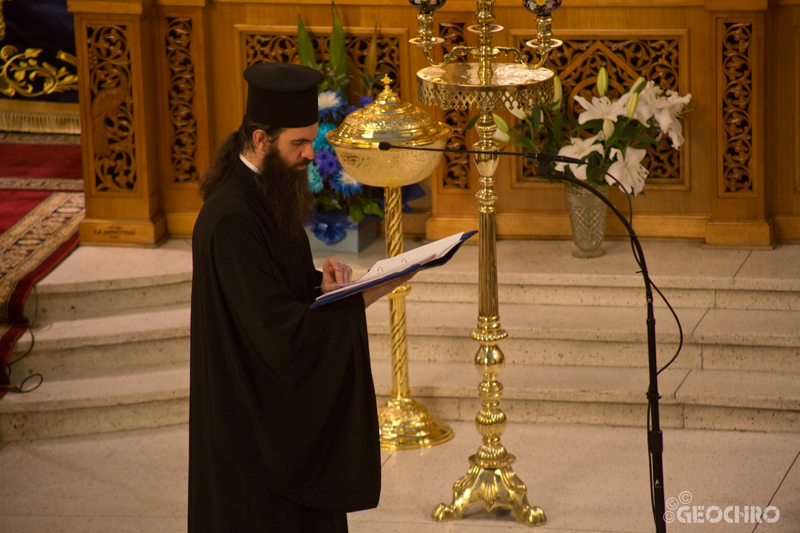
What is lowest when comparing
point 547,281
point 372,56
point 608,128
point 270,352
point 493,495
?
point 493,495

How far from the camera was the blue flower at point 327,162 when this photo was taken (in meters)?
5.64

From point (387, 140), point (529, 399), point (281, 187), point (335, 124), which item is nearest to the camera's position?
point (281, 187)

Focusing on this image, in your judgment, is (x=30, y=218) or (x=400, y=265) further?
(x=30, y=218)

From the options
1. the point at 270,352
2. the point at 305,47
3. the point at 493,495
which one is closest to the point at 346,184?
the point at 305,47

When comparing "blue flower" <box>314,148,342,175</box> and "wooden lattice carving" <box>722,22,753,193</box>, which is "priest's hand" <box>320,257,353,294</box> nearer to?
"blue flower" <box>314,148,342,175</box>

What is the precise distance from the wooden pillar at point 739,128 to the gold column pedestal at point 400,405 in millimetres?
2023

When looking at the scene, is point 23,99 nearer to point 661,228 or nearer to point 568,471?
point 661,228

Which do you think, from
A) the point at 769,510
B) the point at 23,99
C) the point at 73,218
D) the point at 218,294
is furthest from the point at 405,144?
the point at 23,99

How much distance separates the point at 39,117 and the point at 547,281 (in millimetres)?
4483

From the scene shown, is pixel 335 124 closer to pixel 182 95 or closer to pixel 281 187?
pixel 182 95

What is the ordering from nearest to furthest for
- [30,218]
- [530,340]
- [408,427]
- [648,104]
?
[408,427] < [530,340] < [648,104] < [30,218]

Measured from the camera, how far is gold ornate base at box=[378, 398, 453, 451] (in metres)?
4.93

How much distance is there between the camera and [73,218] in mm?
6539

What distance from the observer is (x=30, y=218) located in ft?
21.5
